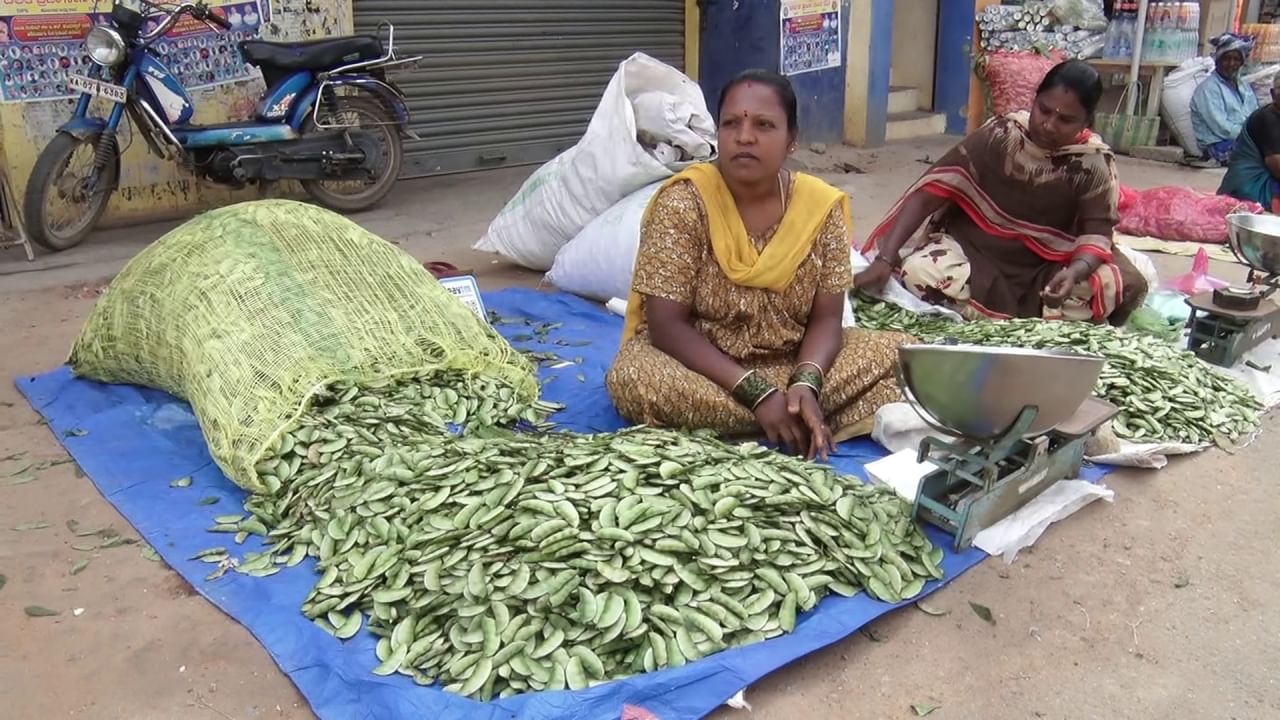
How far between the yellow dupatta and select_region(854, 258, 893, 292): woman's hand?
117cm

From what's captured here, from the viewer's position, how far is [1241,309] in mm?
3461

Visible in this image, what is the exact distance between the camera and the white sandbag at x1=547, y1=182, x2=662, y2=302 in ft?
13.8

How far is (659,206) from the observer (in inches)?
111

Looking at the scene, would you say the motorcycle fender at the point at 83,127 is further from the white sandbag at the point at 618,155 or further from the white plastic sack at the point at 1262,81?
the white plastic sack at the point at 1262,81

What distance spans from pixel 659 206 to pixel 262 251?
3.83ft

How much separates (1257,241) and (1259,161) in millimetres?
2619

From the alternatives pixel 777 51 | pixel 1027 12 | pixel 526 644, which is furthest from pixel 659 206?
pixel 1027 12

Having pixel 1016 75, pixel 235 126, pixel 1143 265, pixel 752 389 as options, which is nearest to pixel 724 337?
pixel 752 389

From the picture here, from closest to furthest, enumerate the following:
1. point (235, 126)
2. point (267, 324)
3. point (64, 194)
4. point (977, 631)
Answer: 1. point (977, 631)
2. point (267, 324)
3. point (64, 194)
4. point (235, 126)

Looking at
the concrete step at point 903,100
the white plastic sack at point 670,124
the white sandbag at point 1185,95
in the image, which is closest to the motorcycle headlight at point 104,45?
the white plastic sack at point 670,124

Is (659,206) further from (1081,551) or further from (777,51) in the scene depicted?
(777,51)

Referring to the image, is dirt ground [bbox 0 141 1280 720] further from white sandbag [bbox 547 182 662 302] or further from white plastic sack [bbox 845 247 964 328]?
white sandbag [bbox 547 182 662 302]

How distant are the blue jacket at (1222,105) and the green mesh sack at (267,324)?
6.83 metres

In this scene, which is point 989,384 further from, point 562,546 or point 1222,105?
point 1222,105
